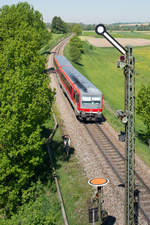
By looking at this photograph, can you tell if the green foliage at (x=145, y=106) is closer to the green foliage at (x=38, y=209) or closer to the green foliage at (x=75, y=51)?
the green foliage at (x=38, y=209)

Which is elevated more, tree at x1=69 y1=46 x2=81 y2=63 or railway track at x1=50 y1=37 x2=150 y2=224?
tree at x1=69 y1=46 x2=81 y2=63

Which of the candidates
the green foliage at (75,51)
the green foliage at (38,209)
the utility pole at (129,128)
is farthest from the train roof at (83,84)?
the green foliage at (75,51)

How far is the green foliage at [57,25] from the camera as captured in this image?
172m

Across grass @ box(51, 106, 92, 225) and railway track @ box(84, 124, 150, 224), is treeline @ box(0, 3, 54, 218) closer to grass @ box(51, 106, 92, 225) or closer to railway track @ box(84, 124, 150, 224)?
grass @ box(51, 106, 92, 225)

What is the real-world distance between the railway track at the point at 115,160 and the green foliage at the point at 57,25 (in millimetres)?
154418

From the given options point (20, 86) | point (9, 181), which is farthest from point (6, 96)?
point (9, 181)

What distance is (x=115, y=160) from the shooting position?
23.5 meters

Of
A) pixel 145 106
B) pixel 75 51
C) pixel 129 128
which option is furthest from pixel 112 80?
pixel 129 128

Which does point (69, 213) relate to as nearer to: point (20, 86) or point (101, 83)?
point (20, 86)

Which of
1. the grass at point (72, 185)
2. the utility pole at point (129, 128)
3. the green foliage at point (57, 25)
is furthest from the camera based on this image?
the green foliage at point (57, 25)

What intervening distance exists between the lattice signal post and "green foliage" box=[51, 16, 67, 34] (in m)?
170

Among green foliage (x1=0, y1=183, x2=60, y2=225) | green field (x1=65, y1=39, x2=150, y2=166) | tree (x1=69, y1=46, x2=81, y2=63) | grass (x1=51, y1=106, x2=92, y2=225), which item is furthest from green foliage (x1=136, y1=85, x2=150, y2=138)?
tree (x1=69, y1=46, x2=81, y2=63)

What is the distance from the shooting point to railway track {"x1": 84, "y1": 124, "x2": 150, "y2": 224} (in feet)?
58.8

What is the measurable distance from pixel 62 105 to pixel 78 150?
1322 cm
